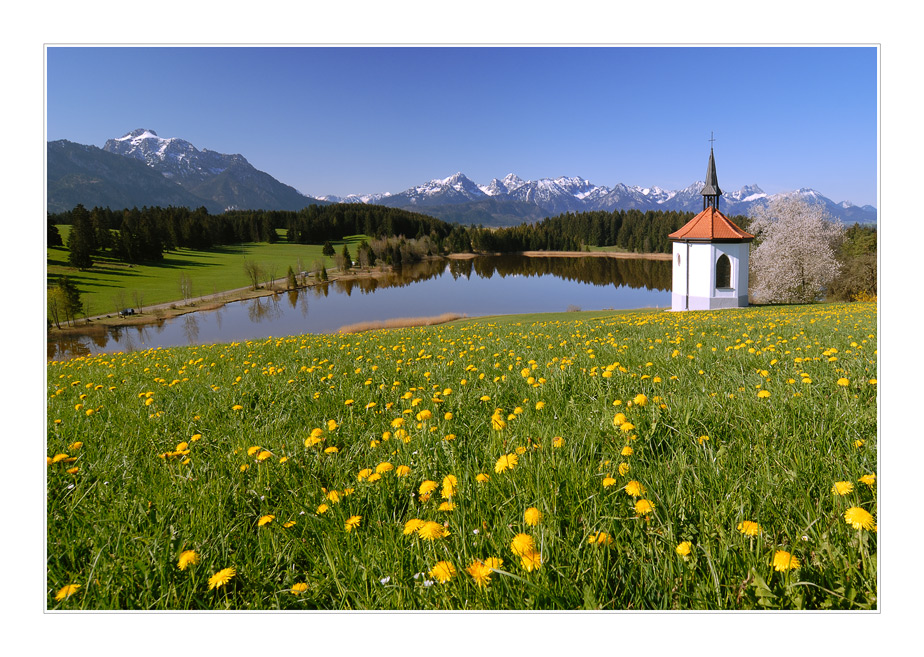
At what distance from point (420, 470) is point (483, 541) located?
72 cm

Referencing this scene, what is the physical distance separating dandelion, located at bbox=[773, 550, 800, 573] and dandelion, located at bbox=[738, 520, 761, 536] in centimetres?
13

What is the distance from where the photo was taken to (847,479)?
6.30 feet

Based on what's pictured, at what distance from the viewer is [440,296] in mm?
64312

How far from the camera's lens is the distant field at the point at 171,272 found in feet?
36.6

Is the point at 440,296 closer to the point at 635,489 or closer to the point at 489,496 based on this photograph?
the point at 489,496

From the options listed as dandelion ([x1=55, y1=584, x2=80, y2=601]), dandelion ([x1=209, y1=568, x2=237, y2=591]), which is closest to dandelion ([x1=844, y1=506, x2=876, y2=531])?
dandelion ([x1=209, y1=568, x2=237, y2=591])

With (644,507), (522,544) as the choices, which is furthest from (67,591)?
(644,507)

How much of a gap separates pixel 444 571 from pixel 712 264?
30614mm

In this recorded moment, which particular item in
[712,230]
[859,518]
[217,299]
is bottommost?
[859,518]

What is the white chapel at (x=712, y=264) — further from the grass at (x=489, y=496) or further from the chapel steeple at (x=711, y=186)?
the grass at (x=489, y=496)

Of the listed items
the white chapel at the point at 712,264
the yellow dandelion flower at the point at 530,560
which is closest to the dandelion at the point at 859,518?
the yellow dandelion flower at the point at 530,560
